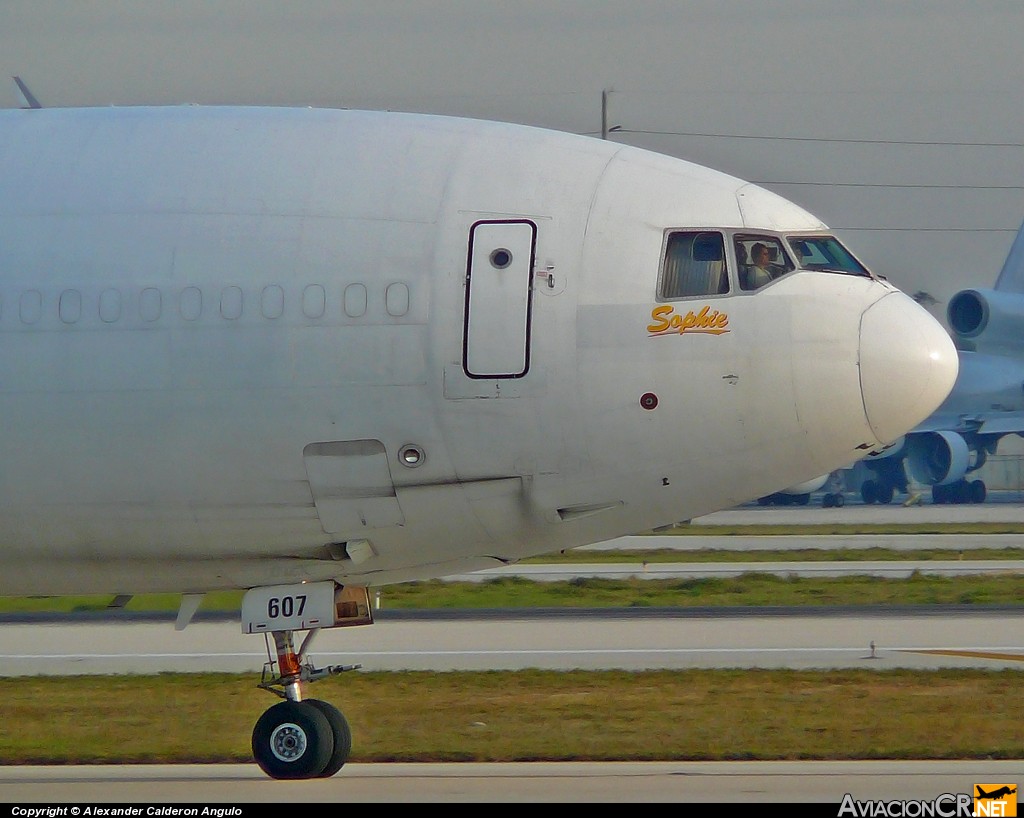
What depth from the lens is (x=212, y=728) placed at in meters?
15.9

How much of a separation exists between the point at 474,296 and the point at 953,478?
199 ft

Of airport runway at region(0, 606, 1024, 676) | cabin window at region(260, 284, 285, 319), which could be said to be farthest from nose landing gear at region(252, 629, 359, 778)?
airport runway at region(0, 606, 1024, 676)

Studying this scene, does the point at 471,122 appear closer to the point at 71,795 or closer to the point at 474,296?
the point at 474,296

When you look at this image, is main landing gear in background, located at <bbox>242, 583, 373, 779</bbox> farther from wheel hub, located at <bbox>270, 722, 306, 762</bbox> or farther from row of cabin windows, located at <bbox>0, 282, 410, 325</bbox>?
row of cabin windows, located at <bbox>0, 282, 410, 325</bbox>

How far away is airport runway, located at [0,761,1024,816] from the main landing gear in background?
0.35 m

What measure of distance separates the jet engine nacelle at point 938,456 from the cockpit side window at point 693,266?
5822cm

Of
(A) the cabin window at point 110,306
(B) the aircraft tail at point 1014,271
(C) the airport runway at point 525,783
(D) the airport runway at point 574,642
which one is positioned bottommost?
(C) the airport runway at point 525,783

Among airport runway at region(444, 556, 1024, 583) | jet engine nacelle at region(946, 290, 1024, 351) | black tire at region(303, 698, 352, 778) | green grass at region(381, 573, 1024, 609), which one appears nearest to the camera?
black tire at region(303, 698, 352, 778)

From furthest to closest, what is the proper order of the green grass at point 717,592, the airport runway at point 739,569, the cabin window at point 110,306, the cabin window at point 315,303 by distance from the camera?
the airport runway at point 739,569 → the green grass at point 717,592 → the cabin window at point 110,306 → the cabin window at point 315,303

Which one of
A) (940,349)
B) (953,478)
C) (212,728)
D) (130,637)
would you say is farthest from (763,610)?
(953,478)

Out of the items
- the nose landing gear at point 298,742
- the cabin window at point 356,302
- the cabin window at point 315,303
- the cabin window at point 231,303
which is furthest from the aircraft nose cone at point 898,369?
the nose landing gear at point 298,742

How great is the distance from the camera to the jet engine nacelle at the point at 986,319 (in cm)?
7044

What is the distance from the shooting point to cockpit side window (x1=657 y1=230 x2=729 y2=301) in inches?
440

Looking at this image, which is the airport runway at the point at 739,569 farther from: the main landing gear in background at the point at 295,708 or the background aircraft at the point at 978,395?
the background aircraft at the point at 978,395
